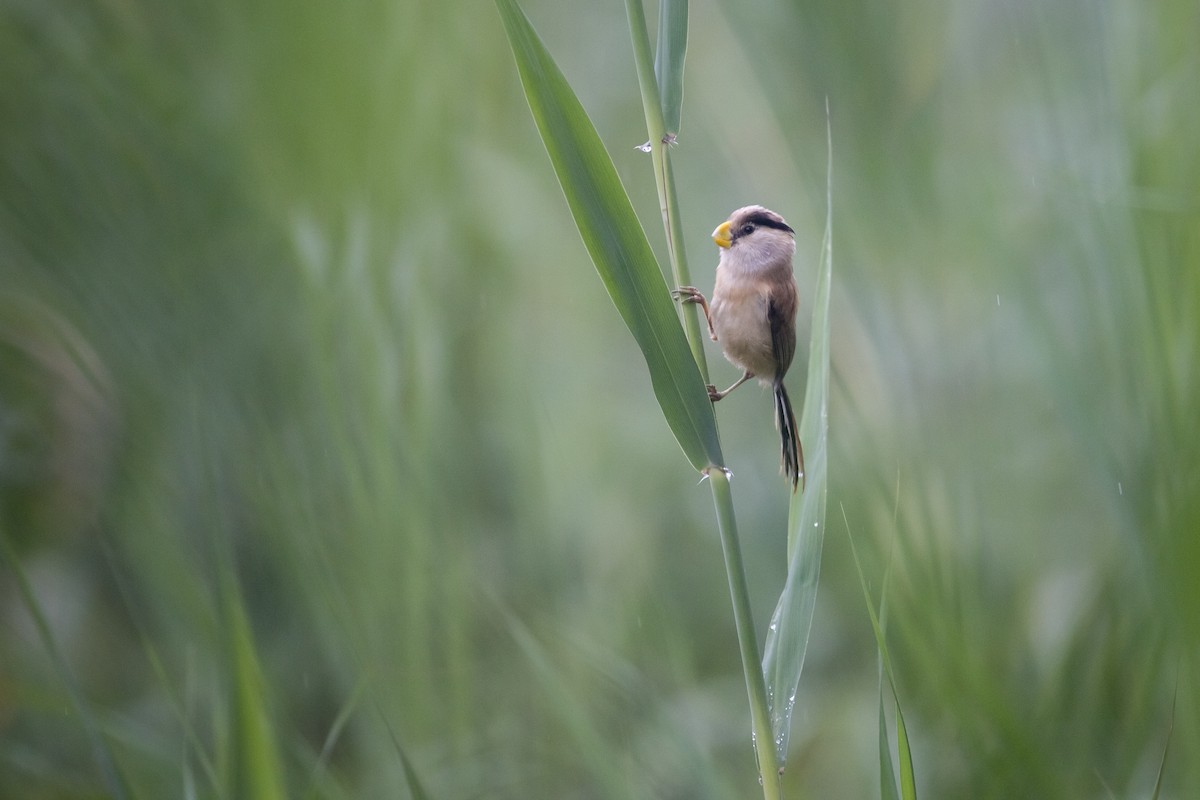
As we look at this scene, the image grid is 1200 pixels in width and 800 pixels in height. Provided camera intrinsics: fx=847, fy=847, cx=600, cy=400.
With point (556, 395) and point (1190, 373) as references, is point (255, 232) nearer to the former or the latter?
point (556, 395)

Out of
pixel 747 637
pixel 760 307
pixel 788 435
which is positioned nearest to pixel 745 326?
pixel 760 307

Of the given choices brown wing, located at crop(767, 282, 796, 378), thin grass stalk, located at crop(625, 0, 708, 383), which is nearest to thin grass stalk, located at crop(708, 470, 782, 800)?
thin grass stalk, located at crop(625, 0, 708, 383)

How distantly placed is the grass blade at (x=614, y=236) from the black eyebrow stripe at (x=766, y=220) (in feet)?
2.11

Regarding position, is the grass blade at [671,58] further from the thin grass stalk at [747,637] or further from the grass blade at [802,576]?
the thin grass stalk at [747,637]

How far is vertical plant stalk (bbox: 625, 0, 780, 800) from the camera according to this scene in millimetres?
682

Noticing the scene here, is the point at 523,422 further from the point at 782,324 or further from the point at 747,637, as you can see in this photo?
the point at 747,637

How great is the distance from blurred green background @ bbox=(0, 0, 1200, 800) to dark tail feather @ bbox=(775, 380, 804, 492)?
91mm

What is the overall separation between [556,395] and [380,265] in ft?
1.85

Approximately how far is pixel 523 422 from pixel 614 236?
0.95 meters

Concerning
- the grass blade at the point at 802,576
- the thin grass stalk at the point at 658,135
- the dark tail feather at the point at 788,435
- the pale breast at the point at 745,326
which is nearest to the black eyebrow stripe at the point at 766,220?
the pale breast at the point at 745,326

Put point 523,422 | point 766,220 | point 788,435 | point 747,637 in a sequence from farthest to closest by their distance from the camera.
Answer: point 523,422 < point 766,220 < point 788,435 < point 747,637

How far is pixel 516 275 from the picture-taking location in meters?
1.93

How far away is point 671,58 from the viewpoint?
75cm

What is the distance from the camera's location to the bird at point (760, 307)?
120 centimetres
